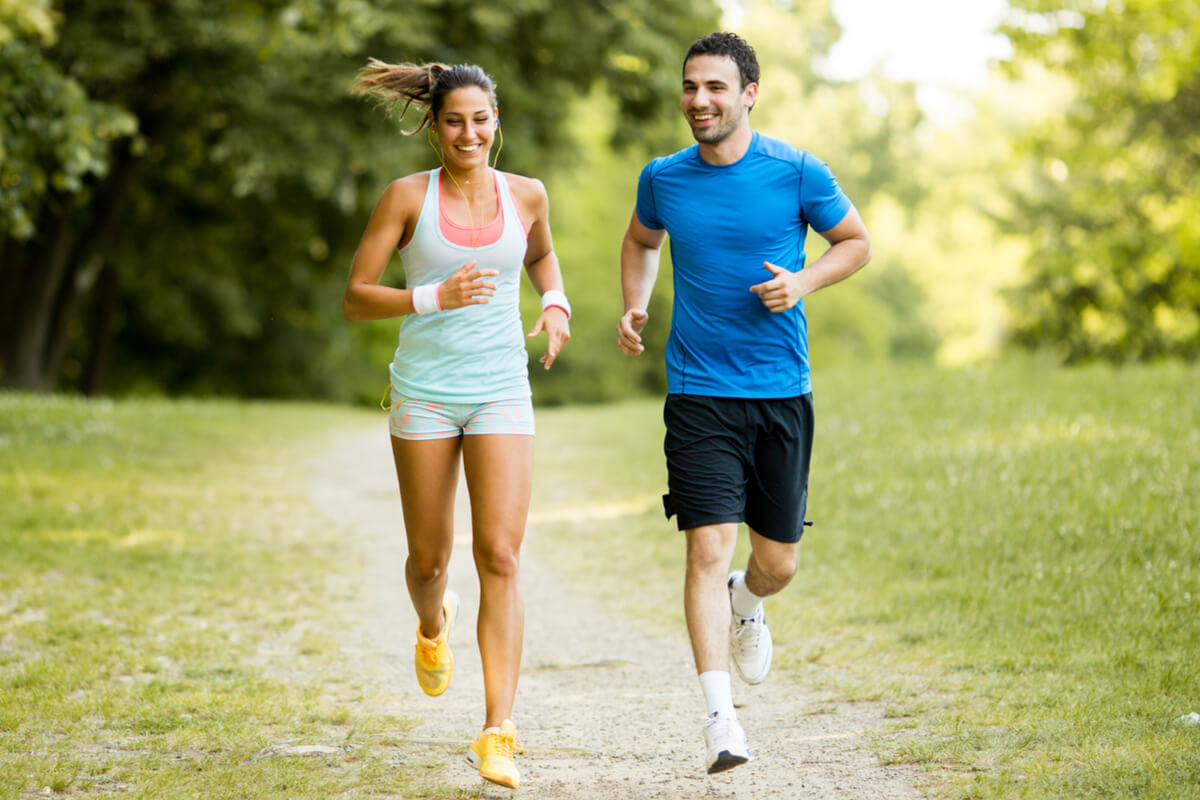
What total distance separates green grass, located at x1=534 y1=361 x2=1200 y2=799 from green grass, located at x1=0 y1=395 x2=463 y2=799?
6.57 feet

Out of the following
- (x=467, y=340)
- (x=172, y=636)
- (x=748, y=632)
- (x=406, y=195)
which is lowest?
(x=172, y=636)

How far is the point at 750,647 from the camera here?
559 centimetres

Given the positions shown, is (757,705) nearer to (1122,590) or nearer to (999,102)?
(1122,590)

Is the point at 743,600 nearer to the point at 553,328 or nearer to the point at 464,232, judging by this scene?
the point at 553,328

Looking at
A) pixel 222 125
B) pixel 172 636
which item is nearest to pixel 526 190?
pixel 172 636

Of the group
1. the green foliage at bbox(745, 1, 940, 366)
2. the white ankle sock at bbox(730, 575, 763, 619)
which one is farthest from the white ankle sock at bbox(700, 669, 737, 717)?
the green foliage at bbox(745, 1, 940, 366)

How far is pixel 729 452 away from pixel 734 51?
1.45 metres

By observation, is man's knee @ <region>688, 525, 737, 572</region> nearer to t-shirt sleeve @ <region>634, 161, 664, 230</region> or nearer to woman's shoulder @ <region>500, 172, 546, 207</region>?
t-shirt sleeve @ <region>634, 161, 664, 230</region>

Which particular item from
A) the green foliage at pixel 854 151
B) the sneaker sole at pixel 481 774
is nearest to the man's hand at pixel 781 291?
the sneaker sole at pixel 481 774

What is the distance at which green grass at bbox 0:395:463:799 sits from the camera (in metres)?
4.80

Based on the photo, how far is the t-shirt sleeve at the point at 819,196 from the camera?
4832 millimetres

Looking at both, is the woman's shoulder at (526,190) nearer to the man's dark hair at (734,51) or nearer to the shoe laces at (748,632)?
the man's dark hair at (734,51)

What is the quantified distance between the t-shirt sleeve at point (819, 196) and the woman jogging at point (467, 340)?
1.00 meters

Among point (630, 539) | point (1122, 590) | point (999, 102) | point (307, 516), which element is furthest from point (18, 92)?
point (999, 102)
